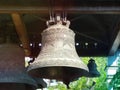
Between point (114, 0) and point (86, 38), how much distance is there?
139 centimetres

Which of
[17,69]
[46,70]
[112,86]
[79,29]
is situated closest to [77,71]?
[46,70]

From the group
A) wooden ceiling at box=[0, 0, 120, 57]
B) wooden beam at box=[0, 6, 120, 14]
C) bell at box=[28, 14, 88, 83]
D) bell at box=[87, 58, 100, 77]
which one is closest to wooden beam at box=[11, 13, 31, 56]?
wooden ceiling at box=[0, 0, 120, 57]

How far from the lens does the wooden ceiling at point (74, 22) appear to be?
2.83 metres

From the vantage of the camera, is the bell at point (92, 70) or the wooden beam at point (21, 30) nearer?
the wooden beam at point (21, 30)

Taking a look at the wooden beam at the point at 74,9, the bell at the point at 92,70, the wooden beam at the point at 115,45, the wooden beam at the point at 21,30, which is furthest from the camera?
the bell at the point at 92,70

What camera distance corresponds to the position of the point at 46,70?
2.96m

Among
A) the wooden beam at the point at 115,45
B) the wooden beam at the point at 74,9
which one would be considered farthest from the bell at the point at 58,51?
the wooden beam at the point at 115,45

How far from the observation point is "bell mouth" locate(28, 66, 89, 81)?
288 cm

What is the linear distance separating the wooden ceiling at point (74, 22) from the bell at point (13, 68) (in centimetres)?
18

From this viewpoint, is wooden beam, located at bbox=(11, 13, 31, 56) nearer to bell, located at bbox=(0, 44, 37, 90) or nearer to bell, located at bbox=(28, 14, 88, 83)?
bell, located at bbox=(0, 44, 37, 90)

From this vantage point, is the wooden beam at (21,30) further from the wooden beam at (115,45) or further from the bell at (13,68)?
the wooden beam at (115,45)

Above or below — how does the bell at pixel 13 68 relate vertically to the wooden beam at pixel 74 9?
below

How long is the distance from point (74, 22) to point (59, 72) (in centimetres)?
89

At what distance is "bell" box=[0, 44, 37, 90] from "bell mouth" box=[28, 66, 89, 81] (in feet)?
0.80
